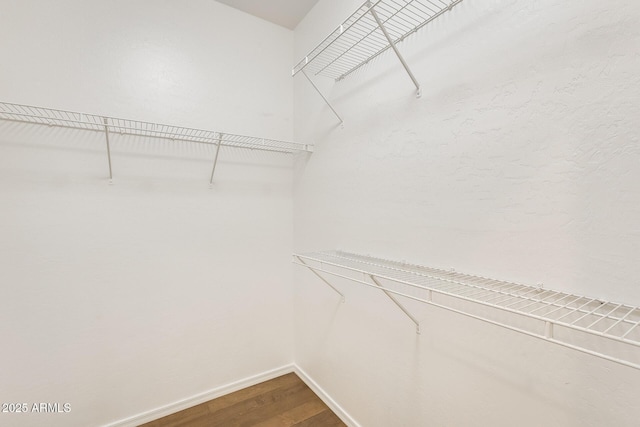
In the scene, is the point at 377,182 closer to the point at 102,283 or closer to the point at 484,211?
the point at 484,211

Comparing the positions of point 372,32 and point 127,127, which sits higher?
point 372,32

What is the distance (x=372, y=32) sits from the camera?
51.1 inches

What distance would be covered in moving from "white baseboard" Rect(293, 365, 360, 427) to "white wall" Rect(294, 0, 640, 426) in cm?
5

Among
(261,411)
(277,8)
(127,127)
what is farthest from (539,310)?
(277,8)

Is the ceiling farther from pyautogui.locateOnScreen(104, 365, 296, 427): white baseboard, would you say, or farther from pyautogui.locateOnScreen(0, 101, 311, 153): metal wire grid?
pyautogui.locateOnScreen(104, 365, 296, 427): white baseboard

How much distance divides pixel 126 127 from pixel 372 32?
4.62ft

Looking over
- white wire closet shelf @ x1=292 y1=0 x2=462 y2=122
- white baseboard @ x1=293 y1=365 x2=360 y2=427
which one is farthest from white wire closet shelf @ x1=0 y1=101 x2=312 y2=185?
white baseboard @ x1=293 y1=365 x2=360 y2=427

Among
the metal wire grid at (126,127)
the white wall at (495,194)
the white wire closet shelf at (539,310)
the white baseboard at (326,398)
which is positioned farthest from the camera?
the white baseboard at (326,398)

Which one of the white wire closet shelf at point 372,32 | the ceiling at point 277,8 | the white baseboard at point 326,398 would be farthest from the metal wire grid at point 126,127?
the white baseboard at point 326,398

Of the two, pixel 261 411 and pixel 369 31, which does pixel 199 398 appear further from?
pixel 369 31

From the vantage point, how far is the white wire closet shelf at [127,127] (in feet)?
4.49

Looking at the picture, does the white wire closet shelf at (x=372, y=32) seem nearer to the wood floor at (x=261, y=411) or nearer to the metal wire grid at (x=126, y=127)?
the metal wire grid at (x=126, y=127)

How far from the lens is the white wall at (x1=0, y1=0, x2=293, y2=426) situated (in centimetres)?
143

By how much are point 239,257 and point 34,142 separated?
127cm
